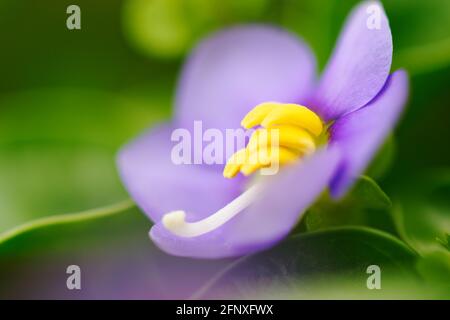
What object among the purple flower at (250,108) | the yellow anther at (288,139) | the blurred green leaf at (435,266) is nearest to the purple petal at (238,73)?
the purple flower at (250,108)

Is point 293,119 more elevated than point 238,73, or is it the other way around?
point 238,73

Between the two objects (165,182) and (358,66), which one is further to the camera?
(165,182)

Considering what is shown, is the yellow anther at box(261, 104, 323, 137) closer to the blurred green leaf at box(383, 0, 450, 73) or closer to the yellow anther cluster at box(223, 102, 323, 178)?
the yellow anther cluster at box(223, 102, 323, 178)

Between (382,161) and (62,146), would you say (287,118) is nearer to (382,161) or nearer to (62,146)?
(382,161)

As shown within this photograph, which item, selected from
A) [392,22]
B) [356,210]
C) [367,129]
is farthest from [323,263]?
[392,22]

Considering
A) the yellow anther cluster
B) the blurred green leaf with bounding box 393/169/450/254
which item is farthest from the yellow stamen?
the blurred green leaf with bounding box 393/169/450/254

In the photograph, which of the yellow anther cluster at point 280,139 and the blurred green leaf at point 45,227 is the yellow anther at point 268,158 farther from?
the blurred green leaf at point 45,227

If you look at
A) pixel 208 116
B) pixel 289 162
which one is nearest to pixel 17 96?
pixel 208 116
